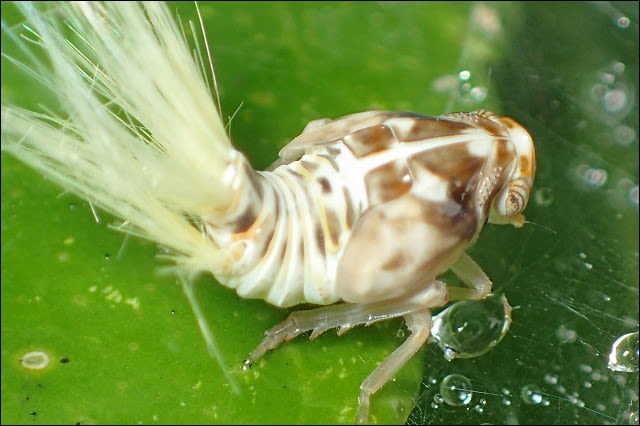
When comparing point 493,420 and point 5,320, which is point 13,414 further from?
point 493,420

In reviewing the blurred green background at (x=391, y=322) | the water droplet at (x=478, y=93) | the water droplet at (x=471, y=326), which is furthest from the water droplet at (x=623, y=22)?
the water droplet at (x=471, y=326)

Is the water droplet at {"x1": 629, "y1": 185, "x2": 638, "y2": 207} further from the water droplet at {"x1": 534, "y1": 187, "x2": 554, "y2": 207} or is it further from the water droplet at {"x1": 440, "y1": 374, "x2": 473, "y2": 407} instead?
the water droplet at {"x1": 440, "y1": 374, "x2": 473, "y2": 407}

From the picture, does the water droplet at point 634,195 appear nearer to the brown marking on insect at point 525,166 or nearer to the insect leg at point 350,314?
the brown marking on insect at point 525,166

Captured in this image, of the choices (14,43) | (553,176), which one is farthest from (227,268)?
(553,176)

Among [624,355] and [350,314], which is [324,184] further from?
[624,355]

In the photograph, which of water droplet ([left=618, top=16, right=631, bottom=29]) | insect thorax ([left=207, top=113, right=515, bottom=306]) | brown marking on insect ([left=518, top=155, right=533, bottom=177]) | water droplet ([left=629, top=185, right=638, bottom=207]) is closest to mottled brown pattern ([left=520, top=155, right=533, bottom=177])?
brown marking on insect ([left=518, top=155, right=533, bottom=177])
